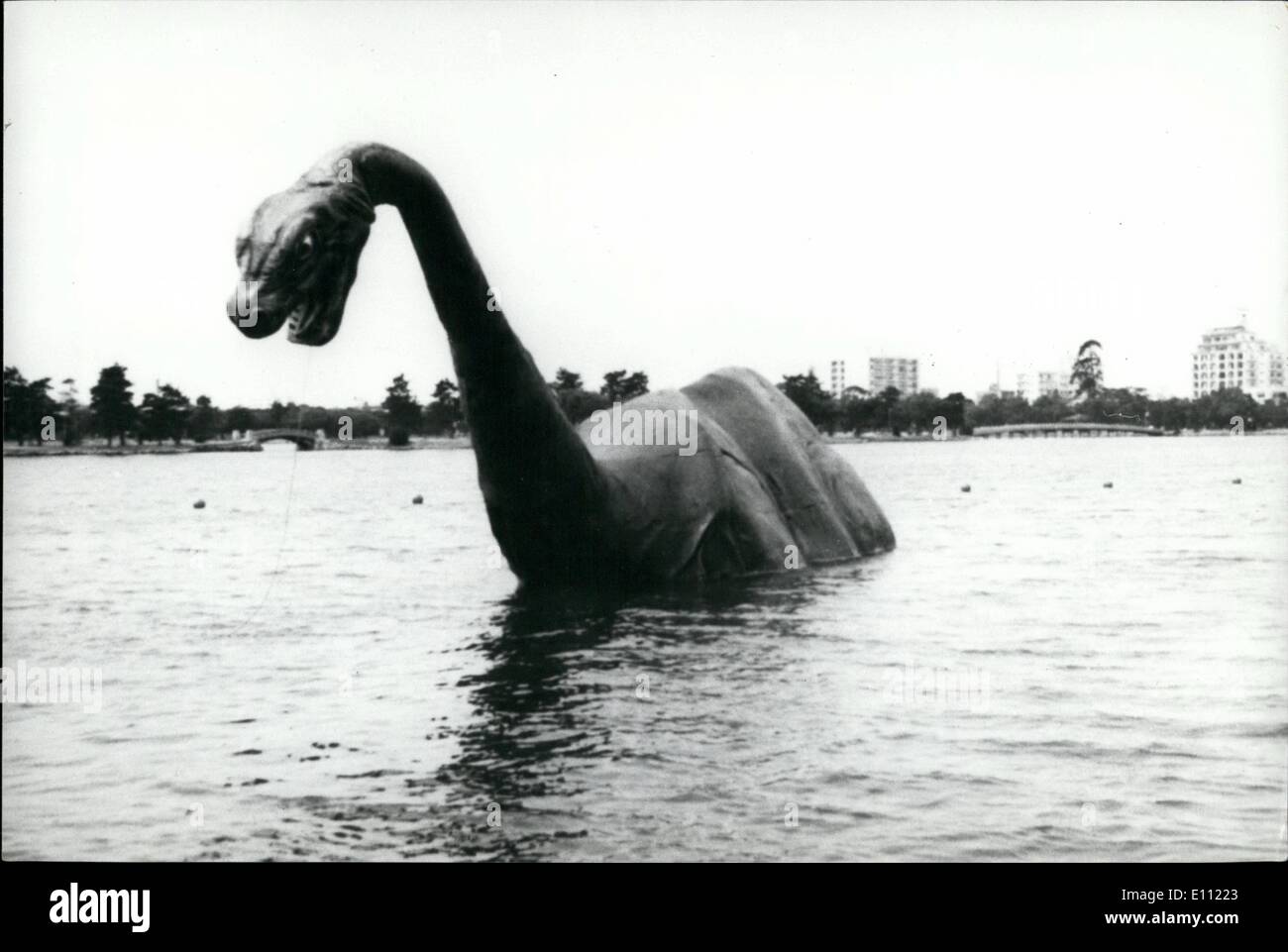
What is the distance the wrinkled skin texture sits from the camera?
962cm

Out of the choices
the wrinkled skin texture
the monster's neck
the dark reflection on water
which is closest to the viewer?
the dark reflection on water

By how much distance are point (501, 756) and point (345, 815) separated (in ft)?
4.29

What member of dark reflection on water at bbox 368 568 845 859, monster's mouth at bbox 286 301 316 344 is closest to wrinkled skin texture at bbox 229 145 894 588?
monster's mouth at bbox 286 301 316 344

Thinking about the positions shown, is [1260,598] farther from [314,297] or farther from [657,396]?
[314,297]

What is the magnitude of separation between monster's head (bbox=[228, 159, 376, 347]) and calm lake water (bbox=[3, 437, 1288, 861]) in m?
2.61

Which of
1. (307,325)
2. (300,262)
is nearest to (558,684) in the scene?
(307,325)

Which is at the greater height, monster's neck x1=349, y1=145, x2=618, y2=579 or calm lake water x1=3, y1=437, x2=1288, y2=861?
monster's neck x1=349, y1=145, x2=618, y2=579

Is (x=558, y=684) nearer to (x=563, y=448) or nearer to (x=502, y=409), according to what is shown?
(x=502, y=409)

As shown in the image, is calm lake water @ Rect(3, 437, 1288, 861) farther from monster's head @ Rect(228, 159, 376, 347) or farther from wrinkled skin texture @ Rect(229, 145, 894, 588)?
monster's head @ Rect(228, 159, 376, 347)

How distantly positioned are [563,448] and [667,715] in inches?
166

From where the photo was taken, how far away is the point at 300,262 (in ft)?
30.8

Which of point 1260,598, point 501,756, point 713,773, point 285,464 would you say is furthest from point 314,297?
point 285,464

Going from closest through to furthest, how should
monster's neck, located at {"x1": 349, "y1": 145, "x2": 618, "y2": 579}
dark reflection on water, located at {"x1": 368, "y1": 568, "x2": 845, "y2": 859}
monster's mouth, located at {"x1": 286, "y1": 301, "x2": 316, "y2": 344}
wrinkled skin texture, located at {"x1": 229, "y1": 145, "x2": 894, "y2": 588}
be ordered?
1. dark reflection on water, located at {"x1": 368, "y1": 568, "x2": 845, "y2": 859}
2. monster's mouth, located at {"x1": 286, "y1": 301, "x2": 316, "y2": 344}
3. wrinkled skin texture, located at {"x1": 229, "y1": 145, "x2": 894, "y2": 588}
4. monster's neck, located at {"x1": 349, "y1": 145, "x2": 618, "y2": 579}

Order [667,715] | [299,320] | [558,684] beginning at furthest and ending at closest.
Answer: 1. [558,684]
2. [667,715]
3. [299,320]
